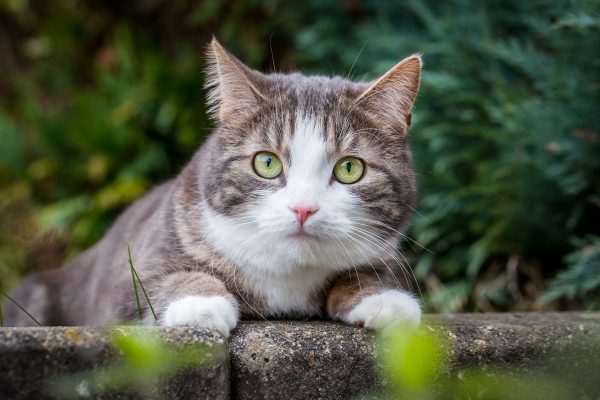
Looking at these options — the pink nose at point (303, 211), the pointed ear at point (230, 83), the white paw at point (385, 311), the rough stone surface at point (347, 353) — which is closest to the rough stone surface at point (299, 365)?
the rough stone surface at point (347, 353)

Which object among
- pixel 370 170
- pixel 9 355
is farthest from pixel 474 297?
pixel 9 355

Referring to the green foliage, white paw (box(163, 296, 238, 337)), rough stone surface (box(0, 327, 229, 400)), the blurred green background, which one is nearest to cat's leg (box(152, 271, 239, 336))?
white paw (box(163, 296, 238, 337))

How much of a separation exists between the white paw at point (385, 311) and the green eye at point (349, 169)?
30cm

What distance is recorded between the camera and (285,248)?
72.4 inches

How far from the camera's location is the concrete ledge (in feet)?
4.03

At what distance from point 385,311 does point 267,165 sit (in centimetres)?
47

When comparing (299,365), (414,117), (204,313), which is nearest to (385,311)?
(299,365)

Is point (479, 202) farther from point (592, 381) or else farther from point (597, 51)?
point (592, 381)

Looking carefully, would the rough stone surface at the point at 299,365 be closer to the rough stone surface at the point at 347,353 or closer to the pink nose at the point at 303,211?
the rough stone surface at the point at 347,353

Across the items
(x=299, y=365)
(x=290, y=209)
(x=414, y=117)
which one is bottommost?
(x=299, y=365)

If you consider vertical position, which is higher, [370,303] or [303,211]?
[303,211]

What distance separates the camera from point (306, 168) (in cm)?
183

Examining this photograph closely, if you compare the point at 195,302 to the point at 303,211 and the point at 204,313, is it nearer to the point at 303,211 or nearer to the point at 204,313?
the point at 204,313

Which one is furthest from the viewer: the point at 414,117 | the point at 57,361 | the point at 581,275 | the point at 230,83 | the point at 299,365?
the point at 414,117
